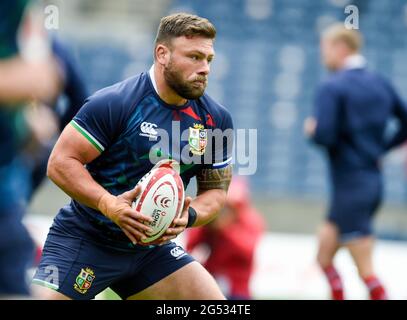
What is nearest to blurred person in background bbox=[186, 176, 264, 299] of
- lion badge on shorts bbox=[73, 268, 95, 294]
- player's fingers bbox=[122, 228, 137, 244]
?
lion badge on shorts bbox=[73, 268, 95, 294]

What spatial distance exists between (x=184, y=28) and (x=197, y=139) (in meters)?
0.60

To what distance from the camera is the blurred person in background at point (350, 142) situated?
8164mm

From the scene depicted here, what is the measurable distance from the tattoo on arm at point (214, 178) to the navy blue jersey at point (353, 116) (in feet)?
9.92

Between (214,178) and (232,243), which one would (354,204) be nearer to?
(232,243)

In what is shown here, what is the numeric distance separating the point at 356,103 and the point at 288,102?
7.09m

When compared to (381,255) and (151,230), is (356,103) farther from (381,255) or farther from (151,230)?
(151,230)

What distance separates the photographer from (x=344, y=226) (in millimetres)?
8188

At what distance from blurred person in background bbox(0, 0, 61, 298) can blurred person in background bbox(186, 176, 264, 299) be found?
3997 millimetres

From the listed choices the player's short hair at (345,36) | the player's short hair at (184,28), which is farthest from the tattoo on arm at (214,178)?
the player's short hair at (345,36)

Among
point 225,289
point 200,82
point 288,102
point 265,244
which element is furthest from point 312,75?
point 200,82

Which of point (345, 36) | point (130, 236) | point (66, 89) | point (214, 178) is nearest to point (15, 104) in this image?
point (130, 236)

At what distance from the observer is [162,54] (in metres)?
4.91

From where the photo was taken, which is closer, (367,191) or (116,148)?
(116,148)

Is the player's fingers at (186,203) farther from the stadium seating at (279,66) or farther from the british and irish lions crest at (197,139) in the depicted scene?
the stadium seating at (279,66)
